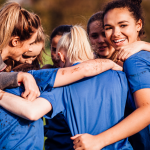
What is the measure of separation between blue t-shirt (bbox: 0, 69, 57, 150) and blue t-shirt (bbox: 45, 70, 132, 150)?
14 cm

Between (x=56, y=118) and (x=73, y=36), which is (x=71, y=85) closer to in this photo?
(x=56, y=118)

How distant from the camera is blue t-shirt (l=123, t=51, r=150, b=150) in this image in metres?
1.94

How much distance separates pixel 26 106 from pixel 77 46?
0.90 meters

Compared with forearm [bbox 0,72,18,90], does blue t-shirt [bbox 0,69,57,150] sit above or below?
below

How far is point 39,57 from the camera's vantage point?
3.74m

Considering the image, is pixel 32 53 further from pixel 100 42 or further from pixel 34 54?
pixel 100 42

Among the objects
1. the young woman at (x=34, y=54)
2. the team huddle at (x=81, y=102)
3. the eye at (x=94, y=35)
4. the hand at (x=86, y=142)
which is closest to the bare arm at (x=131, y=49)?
the team huddle at (x=81, y=102)

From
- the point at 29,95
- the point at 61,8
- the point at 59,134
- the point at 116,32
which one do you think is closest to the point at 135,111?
the point at 59,134

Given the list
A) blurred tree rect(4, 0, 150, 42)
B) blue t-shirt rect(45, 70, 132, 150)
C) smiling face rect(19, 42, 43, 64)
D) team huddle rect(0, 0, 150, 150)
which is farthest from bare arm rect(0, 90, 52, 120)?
blurred tree rect(4, 0, 150, 42)

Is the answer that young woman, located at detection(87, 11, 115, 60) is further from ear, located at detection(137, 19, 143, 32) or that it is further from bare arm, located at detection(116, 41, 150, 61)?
bare arm, located at detection(116, 41, 150, 61)

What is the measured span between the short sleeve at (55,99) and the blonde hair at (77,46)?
1.52 ft

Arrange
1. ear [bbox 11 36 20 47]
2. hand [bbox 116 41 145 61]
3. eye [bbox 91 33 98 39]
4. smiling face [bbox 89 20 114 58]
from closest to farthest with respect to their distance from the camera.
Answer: hand [bbox 116 41 145 61] → ear [bbox 11 36 20 47] → smiling face [bbox 89 20 114 58] → eye [bbox 91 33 98 39]

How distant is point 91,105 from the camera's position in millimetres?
1920

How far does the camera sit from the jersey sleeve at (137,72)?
194cm
